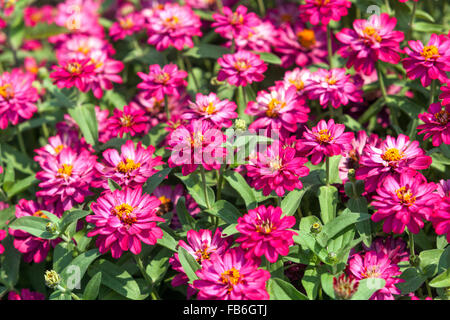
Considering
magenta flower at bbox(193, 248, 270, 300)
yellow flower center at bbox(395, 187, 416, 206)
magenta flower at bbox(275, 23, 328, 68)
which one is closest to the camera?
magenta flower at bbox(193, 248, 270, 300)

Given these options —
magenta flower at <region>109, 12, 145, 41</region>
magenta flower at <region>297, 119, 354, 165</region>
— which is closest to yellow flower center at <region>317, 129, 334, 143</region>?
magenta flower at <region>297, 119, 354, 165</region>

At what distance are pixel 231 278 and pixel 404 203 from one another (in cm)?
65

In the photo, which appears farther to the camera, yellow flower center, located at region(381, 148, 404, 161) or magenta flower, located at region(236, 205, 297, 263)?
yellow flower center, located at region(381, 148, 404, 161)

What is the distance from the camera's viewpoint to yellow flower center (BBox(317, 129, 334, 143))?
1.94 metres

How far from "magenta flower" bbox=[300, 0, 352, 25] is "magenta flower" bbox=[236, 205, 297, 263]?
1.06 metres

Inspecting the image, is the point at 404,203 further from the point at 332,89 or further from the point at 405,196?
the point at 332,89

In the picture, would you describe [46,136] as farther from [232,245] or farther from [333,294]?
[333,294]

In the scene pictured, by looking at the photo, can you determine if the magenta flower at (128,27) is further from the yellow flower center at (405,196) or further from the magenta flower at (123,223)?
the yellow flower center at (405,196)

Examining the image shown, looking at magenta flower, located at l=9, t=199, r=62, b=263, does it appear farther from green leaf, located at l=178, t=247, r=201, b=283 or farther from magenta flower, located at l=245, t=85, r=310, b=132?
magenta flower, located at l=245, t=85, r=310, b=132

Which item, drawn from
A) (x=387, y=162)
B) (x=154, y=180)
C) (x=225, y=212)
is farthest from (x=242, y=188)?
(x=387, y=162)

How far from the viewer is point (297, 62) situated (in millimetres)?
2746

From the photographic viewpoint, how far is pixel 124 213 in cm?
179
